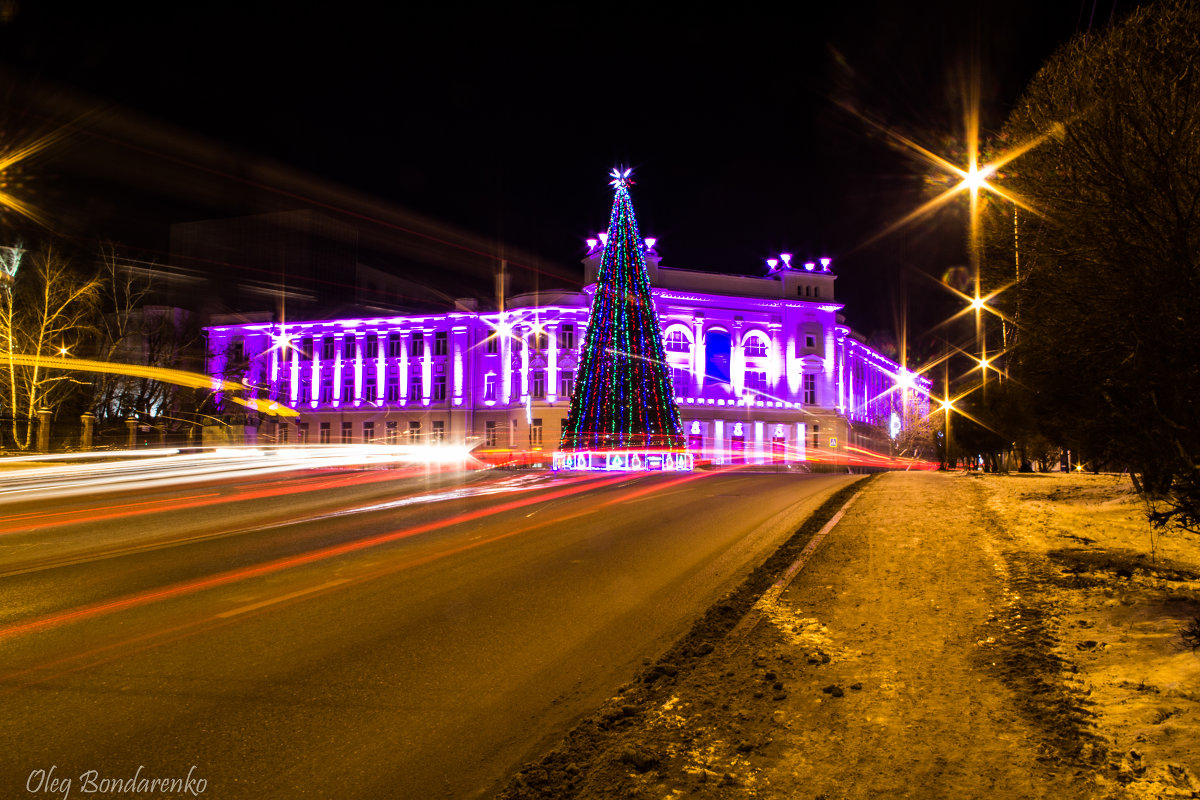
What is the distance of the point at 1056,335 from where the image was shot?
772 cm

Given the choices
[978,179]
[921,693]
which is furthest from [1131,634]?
[978,179]

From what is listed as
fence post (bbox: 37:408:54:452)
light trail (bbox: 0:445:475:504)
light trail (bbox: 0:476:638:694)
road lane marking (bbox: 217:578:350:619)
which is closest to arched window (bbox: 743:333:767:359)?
light trail (bbox: 0:445:475:504)

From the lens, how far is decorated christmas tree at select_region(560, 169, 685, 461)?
116 ft

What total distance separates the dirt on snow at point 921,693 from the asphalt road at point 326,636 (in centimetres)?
51

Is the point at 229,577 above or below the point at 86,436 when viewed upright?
below

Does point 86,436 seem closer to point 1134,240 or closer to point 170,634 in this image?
point 170,634

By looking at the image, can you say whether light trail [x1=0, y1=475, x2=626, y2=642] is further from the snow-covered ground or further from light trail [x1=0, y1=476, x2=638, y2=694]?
the snow-covered ground

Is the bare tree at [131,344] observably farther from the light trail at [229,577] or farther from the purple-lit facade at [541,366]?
the light trail at [229,577]

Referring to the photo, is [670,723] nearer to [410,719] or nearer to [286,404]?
[410,719]

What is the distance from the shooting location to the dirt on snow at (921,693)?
3713 mm

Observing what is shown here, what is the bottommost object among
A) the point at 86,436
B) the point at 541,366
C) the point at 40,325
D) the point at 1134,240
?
the point at 86,436

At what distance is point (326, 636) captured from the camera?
20.9 ft

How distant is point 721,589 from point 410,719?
435cm

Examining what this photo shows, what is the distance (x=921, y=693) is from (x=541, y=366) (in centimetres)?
5601
